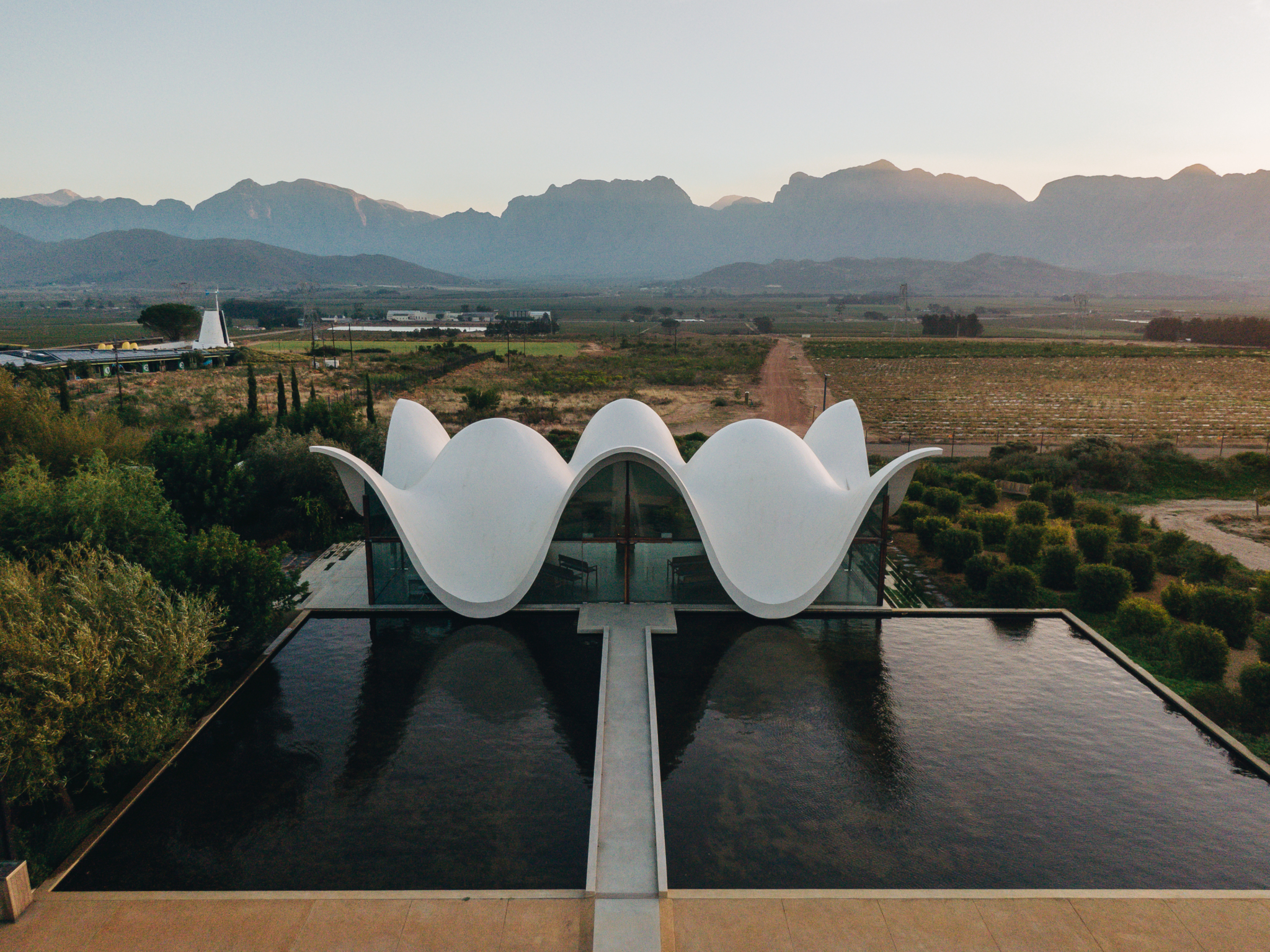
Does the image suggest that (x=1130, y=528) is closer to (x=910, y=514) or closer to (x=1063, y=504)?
(x=1063, y=504)

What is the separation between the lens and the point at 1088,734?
13727mm

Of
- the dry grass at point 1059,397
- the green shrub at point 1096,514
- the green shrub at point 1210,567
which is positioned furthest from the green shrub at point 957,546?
the dry grass at point 1059,397

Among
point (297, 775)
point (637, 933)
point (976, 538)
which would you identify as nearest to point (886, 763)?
point (637, 933)

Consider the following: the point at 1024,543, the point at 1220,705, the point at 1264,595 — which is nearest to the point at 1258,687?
the point at 1220,705

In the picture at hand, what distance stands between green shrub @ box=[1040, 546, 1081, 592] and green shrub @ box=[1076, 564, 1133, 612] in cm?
114

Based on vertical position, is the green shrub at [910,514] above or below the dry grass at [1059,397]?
below

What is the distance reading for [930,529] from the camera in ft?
78.2

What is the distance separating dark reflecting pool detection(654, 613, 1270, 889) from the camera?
10.4 metres

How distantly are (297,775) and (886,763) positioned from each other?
9.86m

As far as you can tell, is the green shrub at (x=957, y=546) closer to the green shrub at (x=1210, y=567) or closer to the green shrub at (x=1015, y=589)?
the green shrub at (x=1015, y=589)

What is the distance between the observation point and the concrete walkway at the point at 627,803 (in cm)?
920

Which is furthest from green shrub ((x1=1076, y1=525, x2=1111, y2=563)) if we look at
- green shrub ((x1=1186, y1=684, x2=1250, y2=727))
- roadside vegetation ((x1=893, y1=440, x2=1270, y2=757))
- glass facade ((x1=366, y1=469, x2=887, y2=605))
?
glass facade ((x1=366, y1=469, x2=887, y2=605))

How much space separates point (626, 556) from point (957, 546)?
10430 millimetres

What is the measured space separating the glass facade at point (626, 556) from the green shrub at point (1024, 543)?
620 cm
